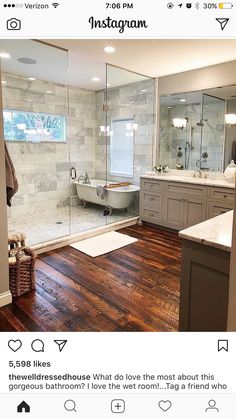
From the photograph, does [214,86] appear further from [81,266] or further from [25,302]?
[25,302]

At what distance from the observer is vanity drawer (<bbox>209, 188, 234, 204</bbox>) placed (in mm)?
3304

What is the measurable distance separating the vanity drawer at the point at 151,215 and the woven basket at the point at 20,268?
7.36 ft

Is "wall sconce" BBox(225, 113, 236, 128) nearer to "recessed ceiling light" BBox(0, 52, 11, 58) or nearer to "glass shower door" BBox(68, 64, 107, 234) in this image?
"glass shower door" BBox(68, 64, 107, 234)

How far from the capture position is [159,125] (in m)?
4.45

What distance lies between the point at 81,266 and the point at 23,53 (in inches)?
104

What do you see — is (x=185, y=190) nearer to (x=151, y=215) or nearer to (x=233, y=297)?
(x=151, y=215)

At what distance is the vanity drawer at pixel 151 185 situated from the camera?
4082mm

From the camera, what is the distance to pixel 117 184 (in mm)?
4812
